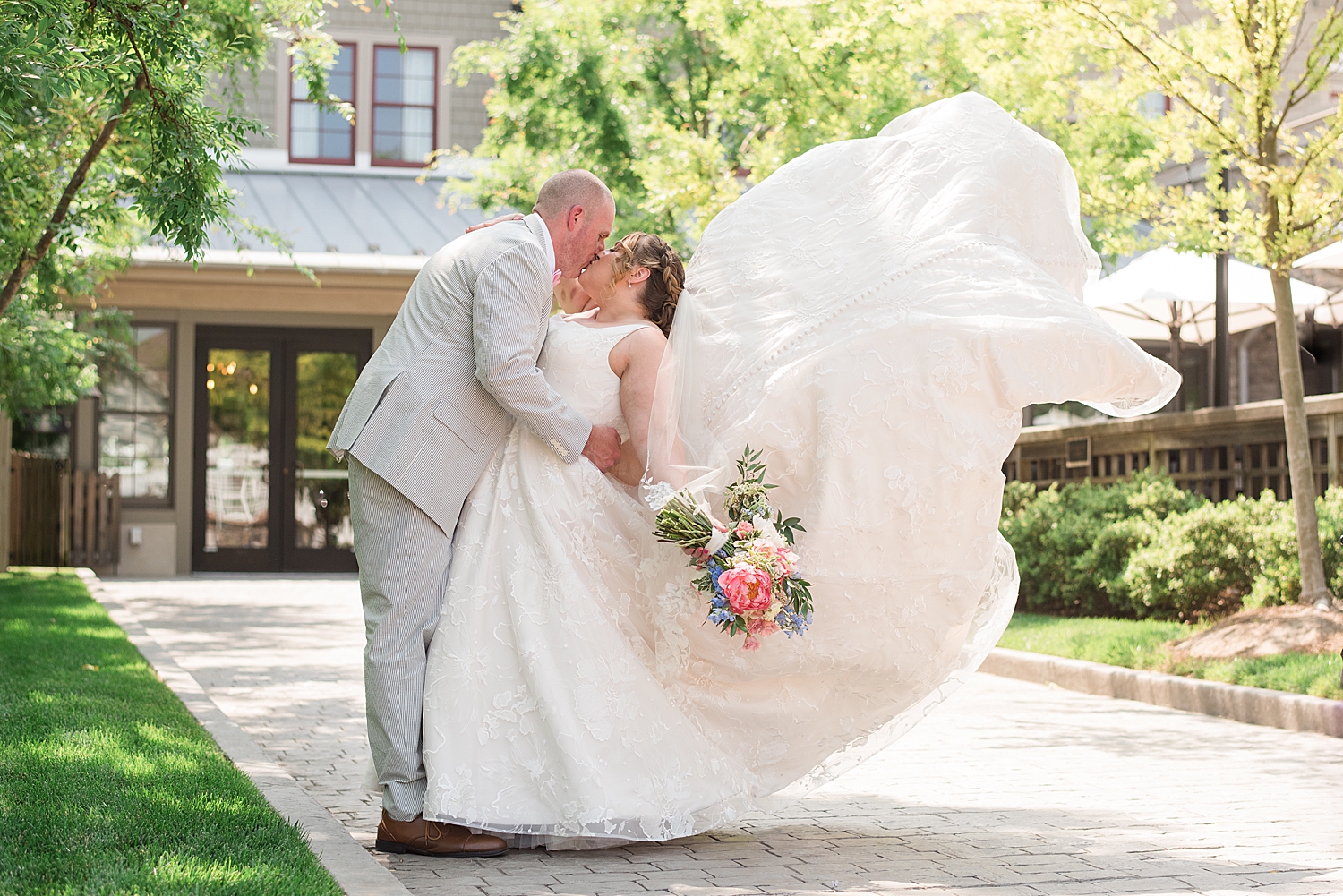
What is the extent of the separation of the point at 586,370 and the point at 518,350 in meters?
0.36

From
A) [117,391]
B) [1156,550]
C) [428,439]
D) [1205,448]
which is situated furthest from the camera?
[117,391]

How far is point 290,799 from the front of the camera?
5.17 metres

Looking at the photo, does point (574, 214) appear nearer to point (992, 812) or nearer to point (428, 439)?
point (428, 439)

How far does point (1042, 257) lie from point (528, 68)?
10744 millimetres

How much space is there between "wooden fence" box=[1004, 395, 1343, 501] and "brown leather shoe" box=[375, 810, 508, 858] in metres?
8.48

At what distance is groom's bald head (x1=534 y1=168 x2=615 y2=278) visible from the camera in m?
4.89

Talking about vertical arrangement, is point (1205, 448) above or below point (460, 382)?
above

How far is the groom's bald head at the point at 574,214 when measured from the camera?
4.89m

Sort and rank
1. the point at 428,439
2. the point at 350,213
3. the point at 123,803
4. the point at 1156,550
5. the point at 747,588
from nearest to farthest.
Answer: the point at 747,588
the point at 123,803
the point at 428,439
the point at 1156,550
the point at 350,213

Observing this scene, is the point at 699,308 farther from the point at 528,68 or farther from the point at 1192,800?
the point at 528,68

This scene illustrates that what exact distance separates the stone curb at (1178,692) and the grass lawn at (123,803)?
3941 millimetres

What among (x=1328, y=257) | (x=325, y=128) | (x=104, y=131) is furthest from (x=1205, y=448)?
(x=325, y=128)

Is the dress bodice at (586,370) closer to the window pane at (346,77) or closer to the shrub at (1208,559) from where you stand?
the shrub at (1208,559)

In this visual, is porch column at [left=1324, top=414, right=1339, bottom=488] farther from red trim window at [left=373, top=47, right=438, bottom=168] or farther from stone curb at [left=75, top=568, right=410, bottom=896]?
red trim window at [left=373, top=47, right=438, bottom=168]
